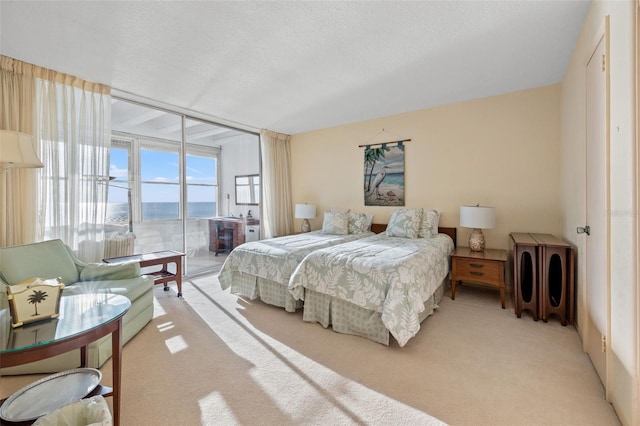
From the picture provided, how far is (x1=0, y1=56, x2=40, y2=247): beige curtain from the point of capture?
8.54 ft

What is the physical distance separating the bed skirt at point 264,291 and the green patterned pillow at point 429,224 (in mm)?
1950

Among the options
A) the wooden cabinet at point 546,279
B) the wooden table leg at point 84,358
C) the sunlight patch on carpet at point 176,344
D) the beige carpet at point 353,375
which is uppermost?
the wooden cabinet at point 546,279

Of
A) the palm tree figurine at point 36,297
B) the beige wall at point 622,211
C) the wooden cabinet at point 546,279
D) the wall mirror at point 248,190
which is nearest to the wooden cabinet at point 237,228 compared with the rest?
the wall mirror at point 248,190

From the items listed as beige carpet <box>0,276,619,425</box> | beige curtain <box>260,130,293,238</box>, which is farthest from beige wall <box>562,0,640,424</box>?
beige curtain <box>260,130,293,238</box>

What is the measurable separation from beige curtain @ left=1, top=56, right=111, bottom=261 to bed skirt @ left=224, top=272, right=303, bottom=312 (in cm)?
165

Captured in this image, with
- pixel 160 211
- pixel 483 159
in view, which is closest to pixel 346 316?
pixel 483 159

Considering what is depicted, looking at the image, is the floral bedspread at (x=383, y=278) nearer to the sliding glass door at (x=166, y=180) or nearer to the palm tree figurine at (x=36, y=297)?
the palm tree figurine at (x=36, y=297)

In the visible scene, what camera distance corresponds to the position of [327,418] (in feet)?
5.06

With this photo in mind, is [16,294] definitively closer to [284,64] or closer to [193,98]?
[284,64]

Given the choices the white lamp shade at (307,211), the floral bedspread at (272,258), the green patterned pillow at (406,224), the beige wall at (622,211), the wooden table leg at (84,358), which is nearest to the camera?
the beige wall at (622,211)

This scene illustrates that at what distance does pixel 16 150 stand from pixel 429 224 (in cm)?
435

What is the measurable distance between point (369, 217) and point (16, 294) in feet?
13.0

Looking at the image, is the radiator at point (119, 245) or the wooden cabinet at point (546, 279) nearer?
the wooden cabinet at point (546, 279)

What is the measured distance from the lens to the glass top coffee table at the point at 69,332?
3.85ft
